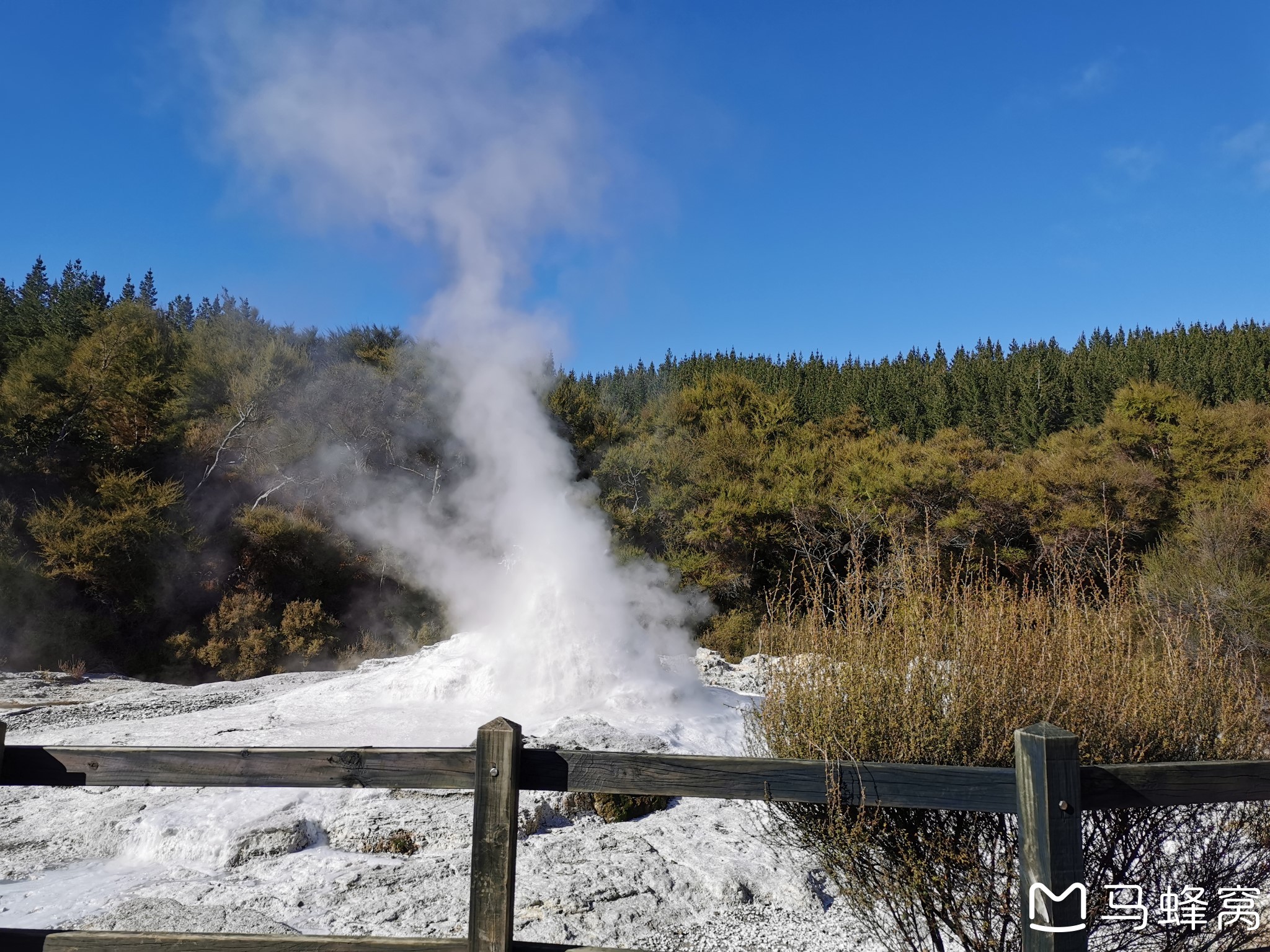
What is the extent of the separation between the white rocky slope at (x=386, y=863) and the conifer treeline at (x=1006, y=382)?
1003 inches

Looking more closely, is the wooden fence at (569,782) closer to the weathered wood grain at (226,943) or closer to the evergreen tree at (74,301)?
the weathered wood grain at (226,943)

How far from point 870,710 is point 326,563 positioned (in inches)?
866

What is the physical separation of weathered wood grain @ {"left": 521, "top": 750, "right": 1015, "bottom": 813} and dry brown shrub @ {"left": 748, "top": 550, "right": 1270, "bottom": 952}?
46 cm

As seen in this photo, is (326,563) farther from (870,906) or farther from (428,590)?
(870,906)

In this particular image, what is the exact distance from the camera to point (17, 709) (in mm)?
10250

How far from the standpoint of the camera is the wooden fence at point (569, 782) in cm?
244

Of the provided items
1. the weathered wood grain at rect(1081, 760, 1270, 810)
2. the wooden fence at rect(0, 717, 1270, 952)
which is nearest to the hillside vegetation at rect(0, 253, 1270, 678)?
the weathered wood grain at rect(1081, 760, 1270, 810)

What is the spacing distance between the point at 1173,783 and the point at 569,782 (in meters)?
1.97

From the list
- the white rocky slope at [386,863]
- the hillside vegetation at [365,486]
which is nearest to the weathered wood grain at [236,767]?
the white rocky slope at [386,863]

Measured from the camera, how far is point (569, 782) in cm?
257
